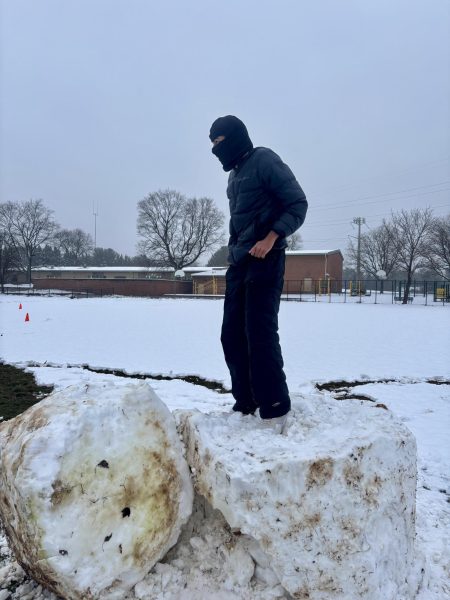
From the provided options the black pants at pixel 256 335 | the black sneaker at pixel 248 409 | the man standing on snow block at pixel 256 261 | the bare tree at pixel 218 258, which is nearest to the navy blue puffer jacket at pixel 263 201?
the man standing on snow block at pixel 256 261

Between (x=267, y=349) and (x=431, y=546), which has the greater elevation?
(x=267, y=349)

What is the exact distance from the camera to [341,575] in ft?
6.19

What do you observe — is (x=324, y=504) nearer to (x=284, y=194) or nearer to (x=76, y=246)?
(x=284, y=194)

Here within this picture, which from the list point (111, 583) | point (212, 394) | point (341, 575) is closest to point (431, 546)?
point (341, 575)

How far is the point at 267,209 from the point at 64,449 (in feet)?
5.77

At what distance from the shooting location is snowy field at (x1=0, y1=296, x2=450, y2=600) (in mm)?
2319

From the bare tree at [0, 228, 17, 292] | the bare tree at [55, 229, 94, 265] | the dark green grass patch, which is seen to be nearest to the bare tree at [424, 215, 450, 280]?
the dark green grass patch

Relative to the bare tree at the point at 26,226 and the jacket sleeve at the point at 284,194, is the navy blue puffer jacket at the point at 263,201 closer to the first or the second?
the jacket sleeve at the point at 284,194

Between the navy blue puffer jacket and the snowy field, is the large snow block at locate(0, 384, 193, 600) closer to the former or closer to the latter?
the snowy field

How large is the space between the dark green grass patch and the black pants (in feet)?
12.6

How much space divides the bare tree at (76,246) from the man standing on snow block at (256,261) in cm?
8891

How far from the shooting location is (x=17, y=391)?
22.6ft

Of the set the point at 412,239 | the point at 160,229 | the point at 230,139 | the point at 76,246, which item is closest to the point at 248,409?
the point at 230,139

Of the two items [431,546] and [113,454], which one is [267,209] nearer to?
[113,454]
